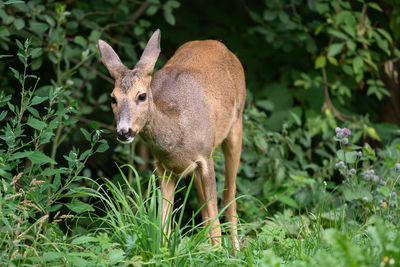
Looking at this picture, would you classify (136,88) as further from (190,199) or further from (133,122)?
(190,199)

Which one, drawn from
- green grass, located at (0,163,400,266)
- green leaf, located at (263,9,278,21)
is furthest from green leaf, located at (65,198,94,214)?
green leaf, located at (263,9,278,21)

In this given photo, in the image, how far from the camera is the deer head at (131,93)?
3.90m

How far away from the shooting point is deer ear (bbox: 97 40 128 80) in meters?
4.27

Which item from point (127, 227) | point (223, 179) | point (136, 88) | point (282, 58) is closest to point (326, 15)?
point (282, 58)

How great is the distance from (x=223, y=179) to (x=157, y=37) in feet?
5.88

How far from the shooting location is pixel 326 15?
244 inches

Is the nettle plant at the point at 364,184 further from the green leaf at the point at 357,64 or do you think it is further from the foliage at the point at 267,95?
the green leaf at the point at 357,64

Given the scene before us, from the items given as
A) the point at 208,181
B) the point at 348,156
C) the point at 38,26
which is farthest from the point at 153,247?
the point at 38,26

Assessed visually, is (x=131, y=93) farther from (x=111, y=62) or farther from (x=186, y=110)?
(x=186, y=110)

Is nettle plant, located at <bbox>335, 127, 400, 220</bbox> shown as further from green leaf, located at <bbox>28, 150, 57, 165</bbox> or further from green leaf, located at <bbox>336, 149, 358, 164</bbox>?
green leaf, located at <bbox>28, 150, 57, 165</bbox>

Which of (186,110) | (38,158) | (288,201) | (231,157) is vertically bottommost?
(288,201)

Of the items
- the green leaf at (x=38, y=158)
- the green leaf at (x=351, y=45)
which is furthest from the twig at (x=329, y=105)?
the green leaf at (x=38, y=158)

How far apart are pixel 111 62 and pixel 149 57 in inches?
10.1

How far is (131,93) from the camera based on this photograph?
406cm
